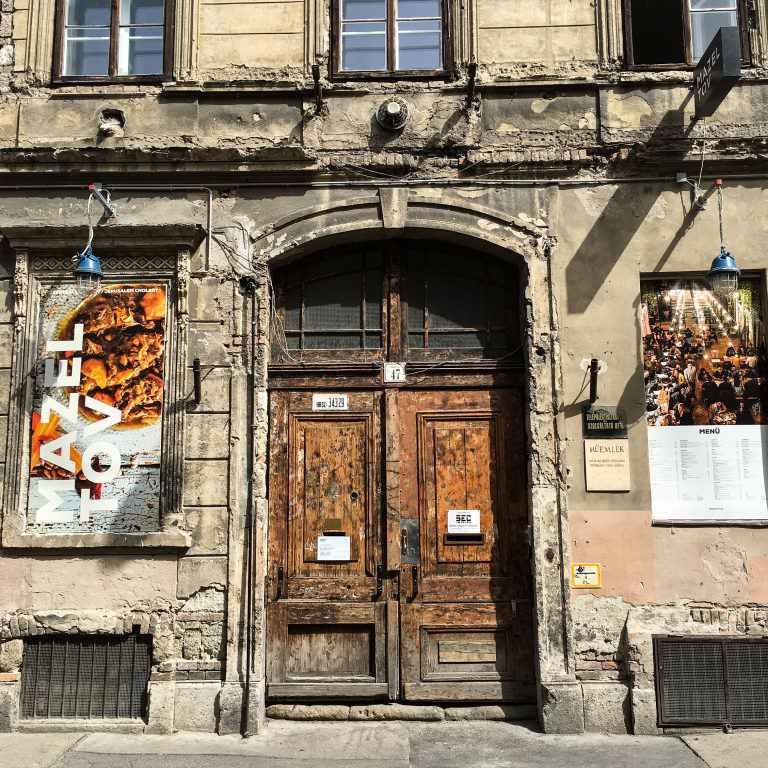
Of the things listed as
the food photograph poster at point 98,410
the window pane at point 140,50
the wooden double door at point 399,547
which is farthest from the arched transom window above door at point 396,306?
the window pane at point 140,50

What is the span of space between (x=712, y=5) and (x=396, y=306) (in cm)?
394

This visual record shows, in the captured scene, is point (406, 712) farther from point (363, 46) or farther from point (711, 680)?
point (363, 46)

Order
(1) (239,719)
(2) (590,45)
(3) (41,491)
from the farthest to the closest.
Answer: (2) (590,45) < (3) (41,491) < (1) (239,719)

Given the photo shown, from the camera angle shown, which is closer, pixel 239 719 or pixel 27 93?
pixel 239 719

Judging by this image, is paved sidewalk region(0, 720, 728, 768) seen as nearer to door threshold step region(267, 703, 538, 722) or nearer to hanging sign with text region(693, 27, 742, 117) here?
door threshold step region(267, 703, 538, 722)

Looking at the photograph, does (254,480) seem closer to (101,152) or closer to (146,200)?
(146,200)

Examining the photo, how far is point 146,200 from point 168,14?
69.1 inches

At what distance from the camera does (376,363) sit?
21.6 feet

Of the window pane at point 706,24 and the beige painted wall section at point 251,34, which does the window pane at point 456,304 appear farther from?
the window pane at point 706,24

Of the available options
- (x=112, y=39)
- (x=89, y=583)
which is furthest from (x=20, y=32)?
(x=89, y=583)

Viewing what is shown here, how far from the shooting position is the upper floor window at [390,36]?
22.3 feet

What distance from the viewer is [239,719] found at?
19.1 feet

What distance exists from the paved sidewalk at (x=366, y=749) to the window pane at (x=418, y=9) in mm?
6101

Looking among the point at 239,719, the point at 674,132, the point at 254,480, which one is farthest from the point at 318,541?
the point at 674,132
